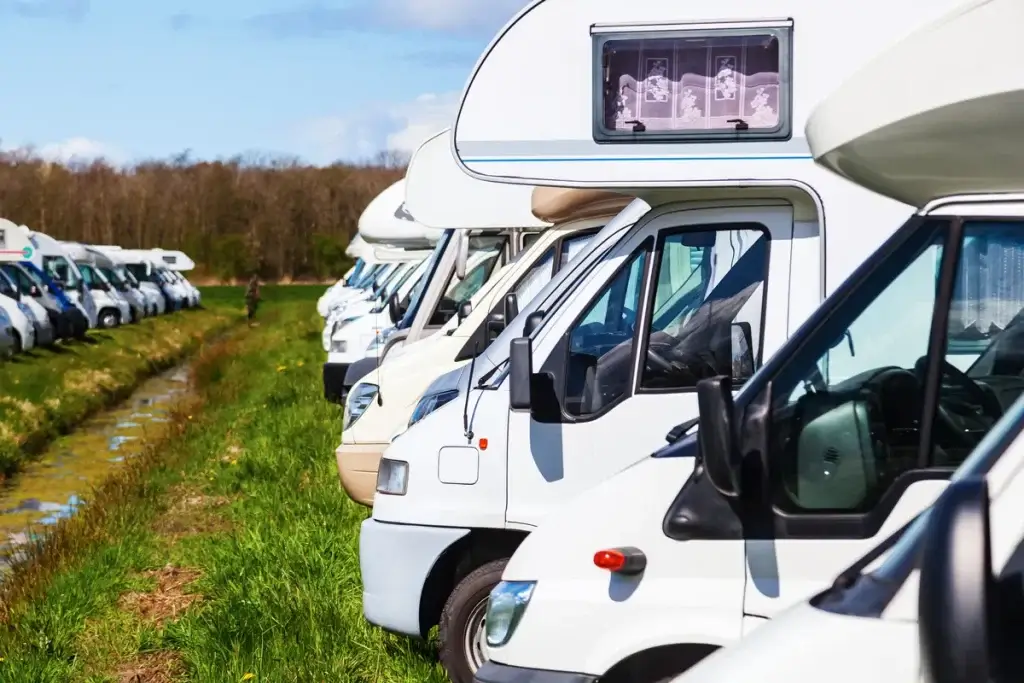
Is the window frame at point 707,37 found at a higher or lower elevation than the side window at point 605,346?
higher

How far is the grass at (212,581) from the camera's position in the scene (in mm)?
7086

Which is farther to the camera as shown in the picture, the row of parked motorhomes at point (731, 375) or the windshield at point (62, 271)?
the windshield at point (62, 271)

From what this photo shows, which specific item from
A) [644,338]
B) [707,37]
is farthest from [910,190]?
[644,338]

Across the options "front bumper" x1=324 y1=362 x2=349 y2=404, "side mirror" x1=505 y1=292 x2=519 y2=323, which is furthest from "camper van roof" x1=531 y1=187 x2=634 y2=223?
"front bumper" x1=324 y1=362 x2=349 y2=404

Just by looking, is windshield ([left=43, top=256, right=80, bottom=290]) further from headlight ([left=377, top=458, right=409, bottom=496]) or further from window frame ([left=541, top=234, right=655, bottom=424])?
window frame ([left=541, top=234, right=655, bottom=424])

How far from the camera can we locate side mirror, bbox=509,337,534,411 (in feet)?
18.7

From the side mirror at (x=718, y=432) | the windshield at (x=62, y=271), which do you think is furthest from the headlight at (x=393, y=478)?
the windshield at (x=62, y=271)

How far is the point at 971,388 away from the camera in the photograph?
4129mm

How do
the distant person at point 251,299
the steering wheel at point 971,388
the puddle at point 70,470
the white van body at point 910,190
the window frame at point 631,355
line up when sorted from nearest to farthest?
the white van body at point 910,190, the steering wheel at point 971,388, the window frame at point 631,355, the puddle at point 70,470, the distant person at point 251,299

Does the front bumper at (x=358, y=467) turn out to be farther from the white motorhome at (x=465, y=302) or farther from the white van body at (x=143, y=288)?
the white van body at (x=143, y=288)

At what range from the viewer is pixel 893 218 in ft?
18.3

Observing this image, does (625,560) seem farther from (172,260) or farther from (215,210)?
(215,210)

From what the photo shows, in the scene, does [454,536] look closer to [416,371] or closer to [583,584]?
[583,584]

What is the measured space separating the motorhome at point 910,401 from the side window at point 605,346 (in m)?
1.69
